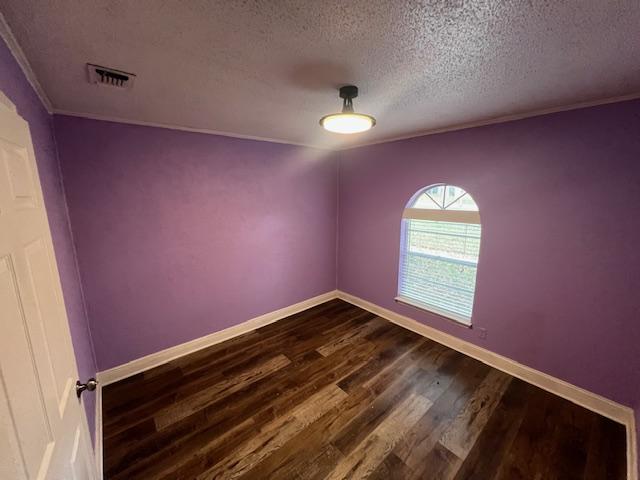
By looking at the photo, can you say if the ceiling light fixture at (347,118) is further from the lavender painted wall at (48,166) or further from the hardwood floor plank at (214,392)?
the hardwood floor plank at (214,392)

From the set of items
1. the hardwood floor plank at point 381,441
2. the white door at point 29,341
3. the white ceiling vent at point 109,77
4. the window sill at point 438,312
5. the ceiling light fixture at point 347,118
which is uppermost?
the white ceiling vent at point 109,77

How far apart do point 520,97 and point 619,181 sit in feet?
3.05

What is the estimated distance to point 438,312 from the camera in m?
2.94

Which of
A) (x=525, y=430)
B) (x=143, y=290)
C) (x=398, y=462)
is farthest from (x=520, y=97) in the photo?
(x=143, y=290)

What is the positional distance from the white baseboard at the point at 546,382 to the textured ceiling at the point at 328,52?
7.37 feet

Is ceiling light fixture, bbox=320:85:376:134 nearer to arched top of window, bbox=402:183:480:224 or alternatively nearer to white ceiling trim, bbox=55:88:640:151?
white ceiling trim, bbox=55:88:640:151

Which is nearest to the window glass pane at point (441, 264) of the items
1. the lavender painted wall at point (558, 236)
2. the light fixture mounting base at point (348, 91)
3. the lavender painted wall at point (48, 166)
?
the lavender painted wall at point (558, 236)

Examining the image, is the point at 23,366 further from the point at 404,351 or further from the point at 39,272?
the point at 404,351

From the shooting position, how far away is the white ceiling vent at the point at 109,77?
1370mm

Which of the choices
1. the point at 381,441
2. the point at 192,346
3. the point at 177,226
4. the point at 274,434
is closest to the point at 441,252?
the point at 381,441

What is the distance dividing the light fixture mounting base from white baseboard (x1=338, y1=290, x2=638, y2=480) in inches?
104

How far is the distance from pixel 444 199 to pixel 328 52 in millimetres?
2139

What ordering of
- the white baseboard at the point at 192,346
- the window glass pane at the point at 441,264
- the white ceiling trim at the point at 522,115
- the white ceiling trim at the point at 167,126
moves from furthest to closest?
the window glass pane at the point at 441,264 → the white baseboard at the point at 192,346 → the white ceiling trim at the point at 167,126 → the white ceiling trim at the point at 522,115

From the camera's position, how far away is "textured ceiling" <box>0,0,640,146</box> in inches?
37.9
